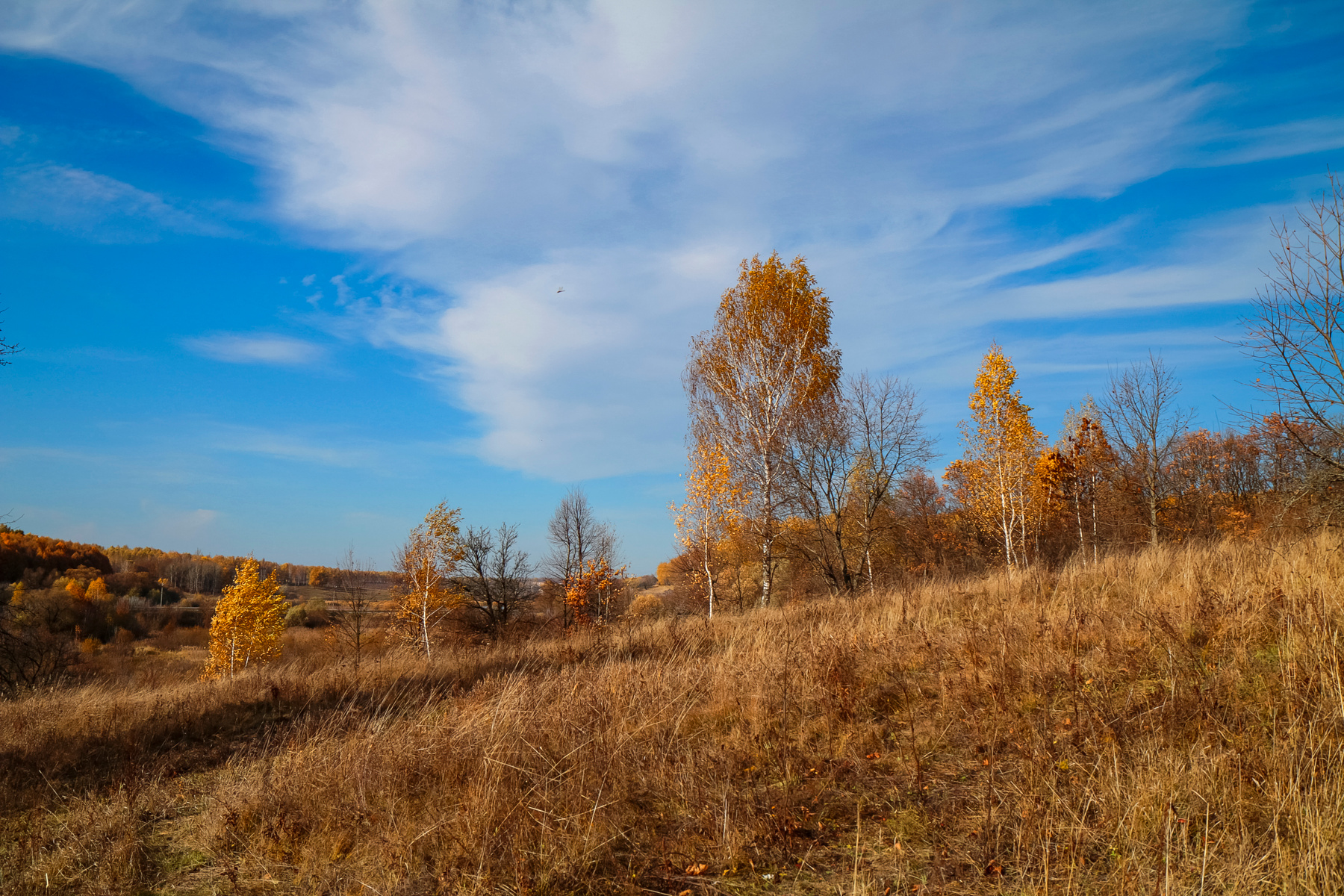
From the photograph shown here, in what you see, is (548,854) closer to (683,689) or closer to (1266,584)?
(683,689)

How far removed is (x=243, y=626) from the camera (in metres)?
31.2

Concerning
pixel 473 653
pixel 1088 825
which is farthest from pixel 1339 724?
pixel 473 653

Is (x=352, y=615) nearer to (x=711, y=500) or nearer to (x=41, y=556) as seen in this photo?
(x=711, y=500)

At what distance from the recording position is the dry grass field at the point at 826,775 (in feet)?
10.0

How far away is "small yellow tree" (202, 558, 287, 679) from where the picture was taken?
30.8 m

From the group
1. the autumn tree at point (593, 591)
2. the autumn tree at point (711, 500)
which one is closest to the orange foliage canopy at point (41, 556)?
the autumn tree at point (593, 591)

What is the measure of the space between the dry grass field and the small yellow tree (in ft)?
91.1

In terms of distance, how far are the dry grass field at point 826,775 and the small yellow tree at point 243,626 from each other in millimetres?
27765

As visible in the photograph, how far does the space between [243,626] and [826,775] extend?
3583cm

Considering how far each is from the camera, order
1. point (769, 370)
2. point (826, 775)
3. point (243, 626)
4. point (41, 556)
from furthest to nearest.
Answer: point (41, 556), point (243, 626), point (769, 370), point (826, 775)

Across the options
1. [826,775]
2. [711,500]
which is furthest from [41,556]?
[826,775]

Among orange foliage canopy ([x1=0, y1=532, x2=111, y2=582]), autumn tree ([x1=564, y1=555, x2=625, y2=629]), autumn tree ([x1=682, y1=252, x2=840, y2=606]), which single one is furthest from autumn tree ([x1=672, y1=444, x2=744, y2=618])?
orange foliage canopy ([x1=0, y1=532, x2=111, y2=582])

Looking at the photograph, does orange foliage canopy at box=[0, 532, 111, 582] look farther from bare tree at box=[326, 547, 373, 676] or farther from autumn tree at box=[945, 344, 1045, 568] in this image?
autumn tree at box=[945, 344, 1045, 568]

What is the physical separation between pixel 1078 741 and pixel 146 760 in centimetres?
905
